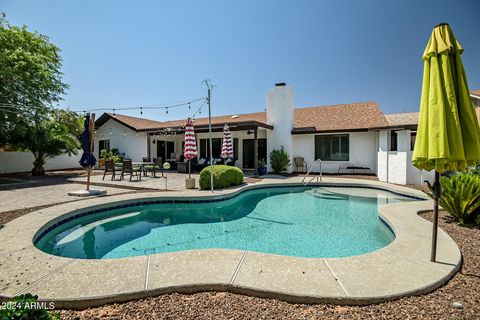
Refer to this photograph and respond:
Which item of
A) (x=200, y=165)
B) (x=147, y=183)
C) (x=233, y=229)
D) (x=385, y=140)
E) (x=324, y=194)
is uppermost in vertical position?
(x=385, y=140)

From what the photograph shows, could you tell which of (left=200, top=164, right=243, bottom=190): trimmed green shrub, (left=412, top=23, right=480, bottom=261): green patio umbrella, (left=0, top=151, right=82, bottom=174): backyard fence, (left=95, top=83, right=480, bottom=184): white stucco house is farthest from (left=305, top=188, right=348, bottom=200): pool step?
(left=0, top=151, right=82, bottom=174): backyard fence

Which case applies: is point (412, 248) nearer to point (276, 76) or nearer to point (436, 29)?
point (436, 29)

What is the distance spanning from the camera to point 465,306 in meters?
2.35

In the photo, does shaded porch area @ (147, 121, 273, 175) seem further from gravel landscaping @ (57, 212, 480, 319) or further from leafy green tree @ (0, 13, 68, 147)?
gravel landscaping @ (57, 212, 480, 319)

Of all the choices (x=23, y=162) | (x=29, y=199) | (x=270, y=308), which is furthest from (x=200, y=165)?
(x=270, y=308)

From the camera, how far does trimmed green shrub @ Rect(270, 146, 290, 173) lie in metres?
15.2

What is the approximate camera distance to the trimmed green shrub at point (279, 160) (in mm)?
15188

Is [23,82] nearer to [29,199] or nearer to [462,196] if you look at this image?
[29,199]

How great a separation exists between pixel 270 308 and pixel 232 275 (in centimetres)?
65

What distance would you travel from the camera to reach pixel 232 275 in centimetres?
287

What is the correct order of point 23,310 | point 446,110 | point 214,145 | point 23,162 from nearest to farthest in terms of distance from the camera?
point 23,310 < point 446,110 < point 23,162 < point 214,145

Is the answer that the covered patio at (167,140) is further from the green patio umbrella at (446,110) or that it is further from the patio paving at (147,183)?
the green patio umbrella at (446,110)

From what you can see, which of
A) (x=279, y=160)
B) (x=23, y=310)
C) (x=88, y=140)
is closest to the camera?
(x=23, y=310)

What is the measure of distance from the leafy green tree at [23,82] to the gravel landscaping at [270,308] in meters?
16.1
